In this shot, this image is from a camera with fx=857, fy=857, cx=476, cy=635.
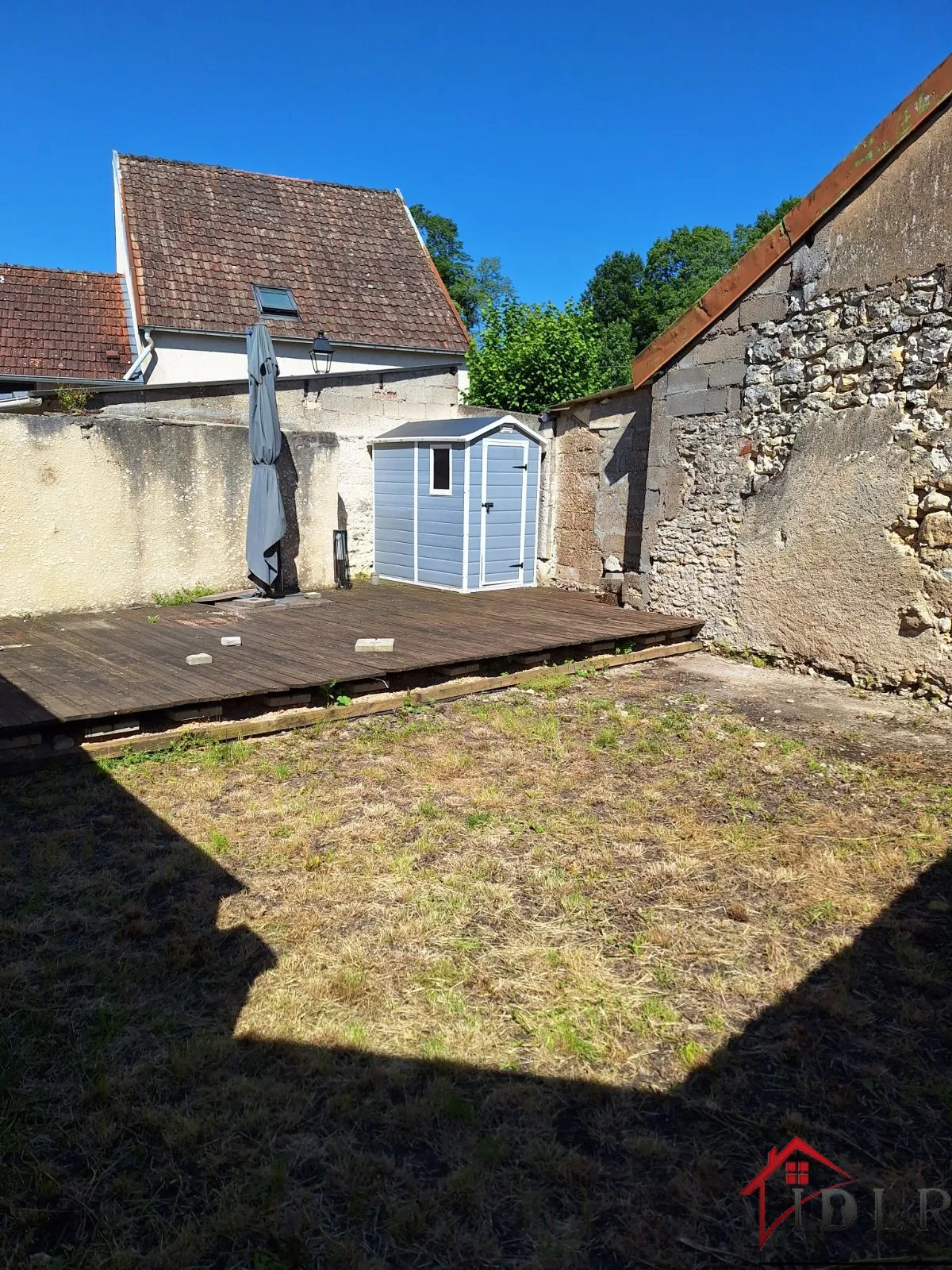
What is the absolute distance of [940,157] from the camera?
21.4ft

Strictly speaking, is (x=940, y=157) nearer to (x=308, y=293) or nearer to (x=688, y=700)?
(x=688, y=700)

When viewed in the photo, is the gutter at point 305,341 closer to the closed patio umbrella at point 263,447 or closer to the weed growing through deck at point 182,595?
the closed patio umbrella at point 263,447

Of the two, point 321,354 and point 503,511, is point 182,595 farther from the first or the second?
point 321,354

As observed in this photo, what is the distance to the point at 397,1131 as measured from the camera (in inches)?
93.8

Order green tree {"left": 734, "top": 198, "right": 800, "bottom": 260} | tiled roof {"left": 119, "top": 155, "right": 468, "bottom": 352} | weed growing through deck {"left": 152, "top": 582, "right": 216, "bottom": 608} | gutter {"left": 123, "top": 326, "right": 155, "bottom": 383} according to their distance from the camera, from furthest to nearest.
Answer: green tree {"left": 734, "top": 198, "right": 800, "bottom": 260} → tiled roof {"left": 119, "top": 155, "right": 468, "bottom": 352} → gutter {"left": 123, "top": 326, "right": 155, "bottom": 383} → weed growing through deck {"left": 152, "top": 582, "right": 216, "bottom": 608}

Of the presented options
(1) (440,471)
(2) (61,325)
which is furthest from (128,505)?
(2) (61,325)

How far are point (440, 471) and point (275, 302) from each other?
5.71m

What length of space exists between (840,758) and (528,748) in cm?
202

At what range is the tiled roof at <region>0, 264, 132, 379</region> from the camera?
13211 millimetres

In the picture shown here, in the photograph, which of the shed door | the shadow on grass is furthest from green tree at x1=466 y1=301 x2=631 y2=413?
the shadow on grass

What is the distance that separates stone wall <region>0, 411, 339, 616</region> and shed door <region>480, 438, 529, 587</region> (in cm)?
207

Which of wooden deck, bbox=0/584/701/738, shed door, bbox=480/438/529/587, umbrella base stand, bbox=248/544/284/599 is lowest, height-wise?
wooden deck, bbox=0/584/701/738

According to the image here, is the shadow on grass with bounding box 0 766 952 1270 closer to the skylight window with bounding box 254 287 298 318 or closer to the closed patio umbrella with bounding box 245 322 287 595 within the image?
the closed patio umbrella with bounding box 245 322 287 595

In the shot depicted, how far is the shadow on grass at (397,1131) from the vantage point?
2051 millimetres
